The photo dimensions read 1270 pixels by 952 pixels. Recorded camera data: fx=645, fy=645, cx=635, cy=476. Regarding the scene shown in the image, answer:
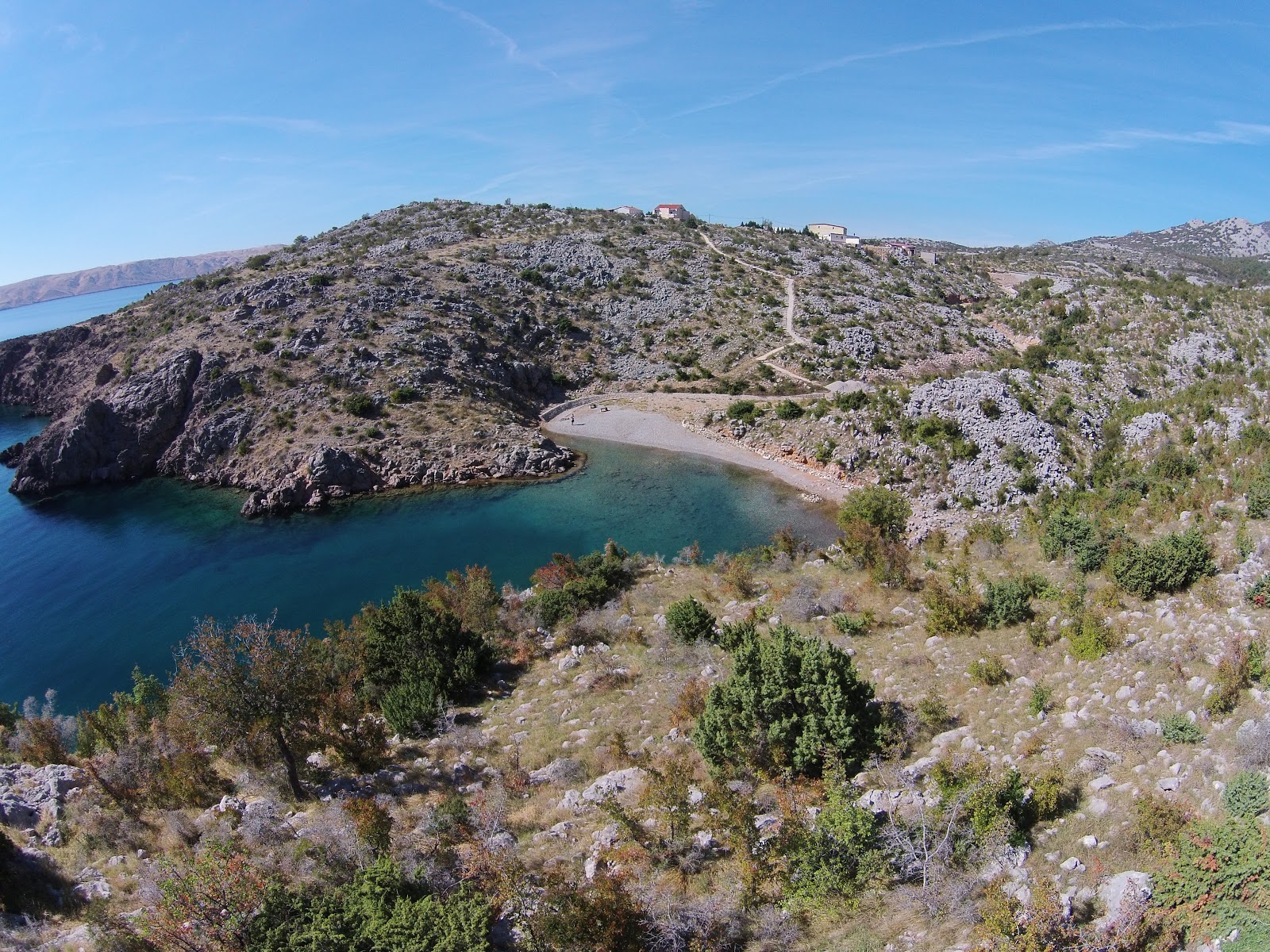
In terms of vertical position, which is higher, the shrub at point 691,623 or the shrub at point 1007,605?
the shrub at point 1007,605

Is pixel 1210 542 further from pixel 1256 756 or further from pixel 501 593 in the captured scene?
pixel 501 593

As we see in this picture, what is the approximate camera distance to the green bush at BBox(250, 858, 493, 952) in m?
8.55

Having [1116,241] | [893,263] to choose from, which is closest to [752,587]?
[893,263]

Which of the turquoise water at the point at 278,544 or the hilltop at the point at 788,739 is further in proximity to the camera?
the turquoise water at the point at 278,544

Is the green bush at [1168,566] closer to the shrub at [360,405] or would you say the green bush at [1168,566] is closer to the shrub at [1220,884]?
the shrub at [1220,884]

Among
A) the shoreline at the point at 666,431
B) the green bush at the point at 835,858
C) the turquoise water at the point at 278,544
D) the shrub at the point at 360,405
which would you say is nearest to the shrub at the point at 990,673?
the green bush at the point at 835,858

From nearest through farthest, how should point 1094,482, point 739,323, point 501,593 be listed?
point 501,593
point 1094,482
point 739,323

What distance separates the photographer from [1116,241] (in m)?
179

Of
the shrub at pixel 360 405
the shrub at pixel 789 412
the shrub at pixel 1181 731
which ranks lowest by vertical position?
the shrub at pixel 1181 731

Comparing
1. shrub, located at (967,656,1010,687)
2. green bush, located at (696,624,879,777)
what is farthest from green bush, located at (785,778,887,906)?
shrub, located at (967,656,1010,687)

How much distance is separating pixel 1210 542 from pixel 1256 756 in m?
8.95

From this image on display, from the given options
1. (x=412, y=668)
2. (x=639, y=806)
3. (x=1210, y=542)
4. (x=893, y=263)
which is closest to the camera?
(x=639, y=806)

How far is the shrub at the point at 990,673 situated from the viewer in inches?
532

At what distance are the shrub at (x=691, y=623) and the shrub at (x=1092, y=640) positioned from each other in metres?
8.98
